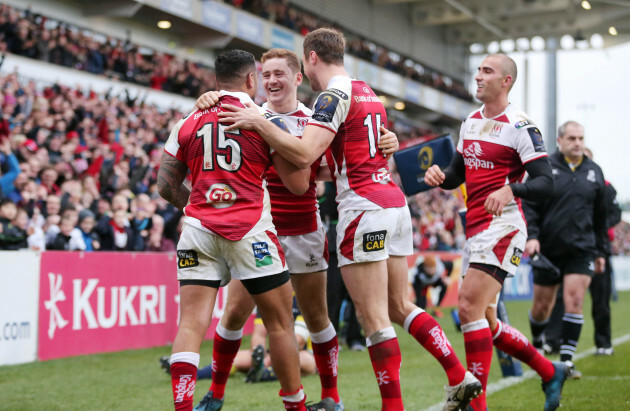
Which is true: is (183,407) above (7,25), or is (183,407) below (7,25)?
below

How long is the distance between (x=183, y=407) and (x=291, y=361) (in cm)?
67

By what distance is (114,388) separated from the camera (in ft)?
21.8

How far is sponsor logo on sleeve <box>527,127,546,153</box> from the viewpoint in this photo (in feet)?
16.2

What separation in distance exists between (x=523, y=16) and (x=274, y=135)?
4351cm

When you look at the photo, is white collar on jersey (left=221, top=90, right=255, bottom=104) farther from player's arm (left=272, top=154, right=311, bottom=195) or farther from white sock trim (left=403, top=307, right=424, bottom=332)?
white sock trim (left=403, top=307, right=424, bottom=332)

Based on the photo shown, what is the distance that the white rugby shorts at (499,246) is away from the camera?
5.01 m

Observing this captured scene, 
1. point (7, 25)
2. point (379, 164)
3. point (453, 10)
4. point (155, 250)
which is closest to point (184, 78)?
point (7, 25)

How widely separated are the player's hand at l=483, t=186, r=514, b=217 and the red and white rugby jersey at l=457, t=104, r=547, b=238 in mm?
320

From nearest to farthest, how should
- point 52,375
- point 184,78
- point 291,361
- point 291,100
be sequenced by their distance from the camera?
point 291,361 → point 291,100 → point 52,375 → point 184,78

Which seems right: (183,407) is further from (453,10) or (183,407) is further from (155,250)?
(453,10)

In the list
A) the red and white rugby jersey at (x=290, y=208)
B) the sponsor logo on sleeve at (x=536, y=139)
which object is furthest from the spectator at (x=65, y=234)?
the sponsor logo on sleeve at (x=536, y=139)

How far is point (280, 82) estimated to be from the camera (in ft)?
16.3

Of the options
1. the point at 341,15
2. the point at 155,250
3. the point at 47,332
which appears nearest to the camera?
the point at 47,332

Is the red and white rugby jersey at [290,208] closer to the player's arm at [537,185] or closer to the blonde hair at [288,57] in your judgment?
the blonde hair at [288,57]
